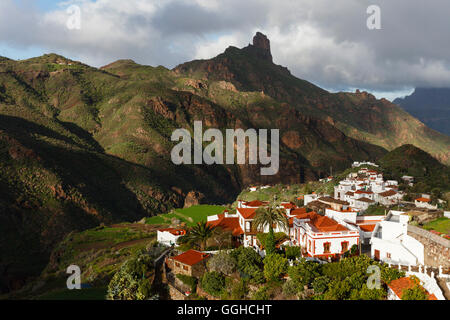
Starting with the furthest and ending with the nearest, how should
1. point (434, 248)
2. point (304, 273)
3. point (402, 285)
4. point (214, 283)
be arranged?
point (214, 283)
point (434, 248)
point (304, 273)
point (402, 285)

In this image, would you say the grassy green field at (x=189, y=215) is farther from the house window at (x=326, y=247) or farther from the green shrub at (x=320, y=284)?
the green shrub at (x=320, y=284)

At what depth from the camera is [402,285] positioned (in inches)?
747

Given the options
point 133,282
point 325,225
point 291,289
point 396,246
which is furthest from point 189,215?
point 291,289

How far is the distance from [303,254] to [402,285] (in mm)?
9562

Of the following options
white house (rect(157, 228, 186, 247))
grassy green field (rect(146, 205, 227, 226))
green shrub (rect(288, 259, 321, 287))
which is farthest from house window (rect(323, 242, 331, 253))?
grassy green field (rect(146, 205, 227, 226))

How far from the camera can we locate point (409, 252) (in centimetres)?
2517

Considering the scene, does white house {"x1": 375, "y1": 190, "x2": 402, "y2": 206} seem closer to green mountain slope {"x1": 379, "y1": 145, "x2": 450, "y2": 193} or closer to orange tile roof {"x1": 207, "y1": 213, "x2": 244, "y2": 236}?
green mountain slope {"x1": 379, "y1": 145, "x2": 450, "y2": 193}

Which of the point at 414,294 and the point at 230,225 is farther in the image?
the point at 230,225

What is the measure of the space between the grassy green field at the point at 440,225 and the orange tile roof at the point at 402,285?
1210 cm

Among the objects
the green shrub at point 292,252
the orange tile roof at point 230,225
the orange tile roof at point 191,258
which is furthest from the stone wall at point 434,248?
the orange tile roof at point 191,258

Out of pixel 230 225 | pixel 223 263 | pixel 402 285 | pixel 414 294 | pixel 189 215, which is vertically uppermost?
pixel 414 294

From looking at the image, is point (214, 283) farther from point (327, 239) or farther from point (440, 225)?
point (440, 225)

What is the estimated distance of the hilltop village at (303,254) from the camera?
2042 cm
